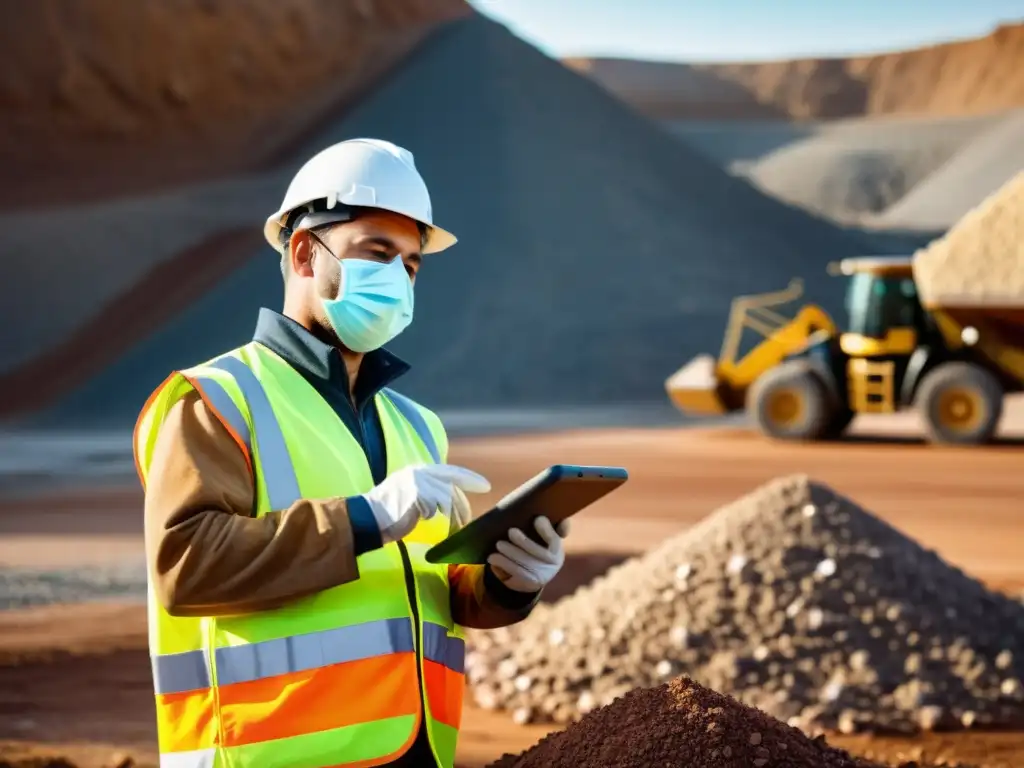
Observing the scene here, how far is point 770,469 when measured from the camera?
14602mm

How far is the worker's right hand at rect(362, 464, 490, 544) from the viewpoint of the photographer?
218cm

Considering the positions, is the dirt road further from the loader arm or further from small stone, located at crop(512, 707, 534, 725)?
the loader arm

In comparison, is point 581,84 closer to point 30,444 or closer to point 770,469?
point 30,444

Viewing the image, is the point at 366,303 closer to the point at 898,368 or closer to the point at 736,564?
the point at 736,564

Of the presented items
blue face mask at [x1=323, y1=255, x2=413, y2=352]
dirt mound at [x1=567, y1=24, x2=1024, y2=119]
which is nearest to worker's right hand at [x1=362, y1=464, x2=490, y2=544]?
blue face mask at [x1=323, y1=255, x2=413, y2=352]

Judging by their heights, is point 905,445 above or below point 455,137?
below

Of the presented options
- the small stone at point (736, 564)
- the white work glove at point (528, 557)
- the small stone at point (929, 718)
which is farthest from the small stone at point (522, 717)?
the white work glove at point (528, 557)

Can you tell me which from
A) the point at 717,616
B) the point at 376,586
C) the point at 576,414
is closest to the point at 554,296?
the point at 576,414

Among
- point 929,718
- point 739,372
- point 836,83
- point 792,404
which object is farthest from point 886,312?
point 836,83

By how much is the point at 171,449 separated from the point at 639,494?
35.4 feet

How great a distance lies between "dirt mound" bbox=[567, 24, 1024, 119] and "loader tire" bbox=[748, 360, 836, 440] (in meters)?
59.9

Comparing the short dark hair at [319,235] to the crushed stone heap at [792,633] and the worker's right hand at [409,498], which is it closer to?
the worker's right hand at [409,498]

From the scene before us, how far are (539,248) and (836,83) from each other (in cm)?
5729

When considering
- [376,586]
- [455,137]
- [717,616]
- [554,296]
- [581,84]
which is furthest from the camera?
[581,84]
